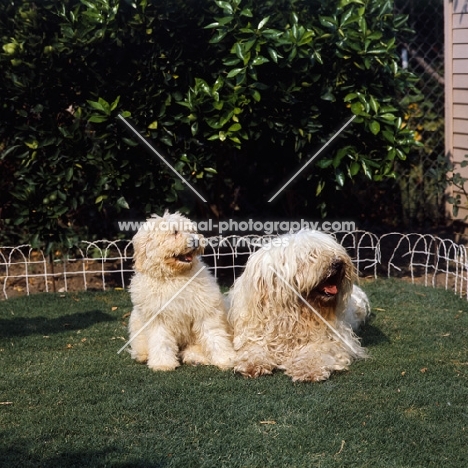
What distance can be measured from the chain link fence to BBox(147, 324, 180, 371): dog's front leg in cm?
444

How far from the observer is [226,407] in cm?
455

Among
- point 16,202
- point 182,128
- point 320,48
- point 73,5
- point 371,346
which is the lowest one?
point 371,346

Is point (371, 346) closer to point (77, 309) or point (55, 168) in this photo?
point (77, 309)

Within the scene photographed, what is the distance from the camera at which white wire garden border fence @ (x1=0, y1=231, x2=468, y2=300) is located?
738 centimetres

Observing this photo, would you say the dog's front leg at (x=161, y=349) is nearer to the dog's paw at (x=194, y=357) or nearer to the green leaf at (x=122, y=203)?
the dog's paw at (x=194, y=357)

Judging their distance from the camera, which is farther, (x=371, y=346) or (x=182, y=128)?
(x=182, y=128)

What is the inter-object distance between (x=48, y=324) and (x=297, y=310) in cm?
219

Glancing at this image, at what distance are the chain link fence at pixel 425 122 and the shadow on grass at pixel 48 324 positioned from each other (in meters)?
4.05

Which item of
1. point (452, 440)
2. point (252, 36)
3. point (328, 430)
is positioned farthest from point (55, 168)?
point (452, 440)

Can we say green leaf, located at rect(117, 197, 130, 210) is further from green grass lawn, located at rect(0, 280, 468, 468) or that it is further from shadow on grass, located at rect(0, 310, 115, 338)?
green grass lawn, located at rect(0, 280, 468, 468)

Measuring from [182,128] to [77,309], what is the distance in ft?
5.67

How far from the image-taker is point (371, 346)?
572 cm

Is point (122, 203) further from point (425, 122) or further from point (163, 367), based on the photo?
point (425, 122)

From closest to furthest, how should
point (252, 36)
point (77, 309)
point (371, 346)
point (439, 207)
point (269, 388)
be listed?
point (269, 388), point (371, 346), point (252, 36), point (77, 309), point (439, 207)
